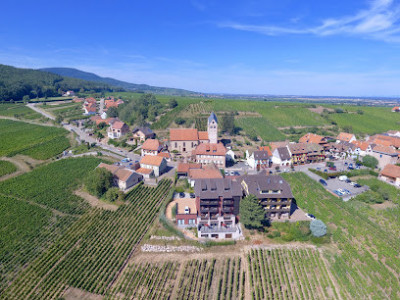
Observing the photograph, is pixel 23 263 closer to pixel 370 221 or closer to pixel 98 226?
pixel 98 226

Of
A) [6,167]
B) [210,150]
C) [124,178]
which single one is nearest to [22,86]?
[6,167]

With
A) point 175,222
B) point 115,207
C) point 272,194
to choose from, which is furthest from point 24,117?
point 272,194

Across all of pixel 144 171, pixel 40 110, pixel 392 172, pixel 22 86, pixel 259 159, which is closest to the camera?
pixel 144 171

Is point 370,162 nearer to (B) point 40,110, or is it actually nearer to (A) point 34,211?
(A) point 34,211

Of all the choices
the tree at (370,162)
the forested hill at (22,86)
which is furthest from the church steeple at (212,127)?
the forested hill at (22,86)

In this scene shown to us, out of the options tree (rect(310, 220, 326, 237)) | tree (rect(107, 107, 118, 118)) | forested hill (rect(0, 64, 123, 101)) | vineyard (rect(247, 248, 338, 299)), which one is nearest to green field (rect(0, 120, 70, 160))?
tree (rect(107, 107, 118, 118))

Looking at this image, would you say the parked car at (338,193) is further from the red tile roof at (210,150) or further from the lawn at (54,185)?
the lawn at (54,185)

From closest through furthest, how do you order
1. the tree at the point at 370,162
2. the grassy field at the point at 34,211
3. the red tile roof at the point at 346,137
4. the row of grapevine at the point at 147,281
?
the row of grapevine at the point at 147,281
the grassy field at the point at 34,211
the tree at the point at 370,162
the red tile roof at the point at 346,137
